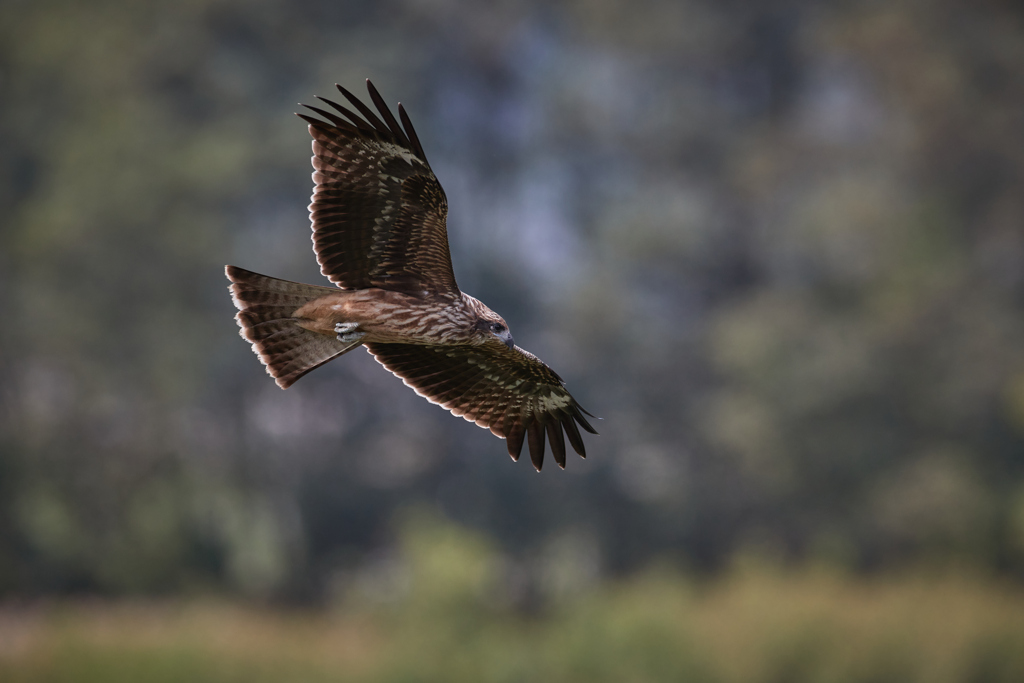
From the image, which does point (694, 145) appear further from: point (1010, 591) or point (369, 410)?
point (1010, 591)

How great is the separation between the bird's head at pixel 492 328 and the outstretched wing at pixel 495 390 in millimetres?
467

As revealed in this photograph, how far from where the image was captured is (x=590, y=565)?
2245cm

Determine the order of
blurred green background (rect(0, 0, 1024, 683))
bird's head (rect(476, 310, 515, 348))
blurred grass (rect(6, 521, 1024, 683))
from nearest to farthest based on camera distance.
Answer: bird's head (rect(476, 310, 515, 348)), blurred grass (rect(6, 521, 1024, 683)), blurred green background (rect(0, 0, 1024, 683))

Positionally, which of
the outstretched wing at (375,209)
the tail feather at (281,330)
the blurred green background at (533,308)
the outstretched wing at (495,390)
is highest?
the blurred green background at (533,308)

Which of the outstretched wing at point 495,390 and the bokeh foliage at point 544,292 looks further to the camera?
the bokeh foliage at point 544,292

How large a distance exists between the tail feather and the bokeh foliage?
15.2 metres

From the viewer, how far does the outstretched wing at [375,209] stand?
496 cm

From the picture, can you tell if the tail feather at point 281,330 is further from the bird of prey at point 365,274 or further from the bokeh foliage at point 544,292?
the bokeh foliage at point 544,292

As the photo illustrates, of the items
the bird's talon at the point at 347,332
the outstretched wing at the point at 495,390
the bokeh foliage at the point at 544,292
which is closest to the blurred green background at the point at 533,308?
the bokeh foliage at the point at 544,292

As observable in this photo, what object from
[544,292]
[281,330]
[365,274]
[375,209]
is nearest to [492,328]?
[365,274]

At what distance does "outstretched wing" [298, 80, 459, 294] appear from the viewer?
195 inches

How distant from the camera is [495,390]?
5.99m

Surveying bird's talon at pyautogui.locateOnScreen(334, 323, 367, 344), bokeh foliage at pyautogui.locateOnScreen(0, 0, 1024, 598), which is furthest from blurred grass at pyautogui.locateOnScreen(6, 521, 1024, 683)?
bird's talon at pyautogui.locateOnScreen(334, 323, 367, 344)

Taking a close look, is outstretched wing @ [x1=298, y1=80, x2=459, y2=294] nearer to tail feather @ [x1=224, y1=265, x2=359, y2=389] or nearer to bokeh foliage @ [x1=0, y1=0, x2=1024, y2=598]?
tail feather @ [x1=224, y1=265, x2=359, y2=389]
